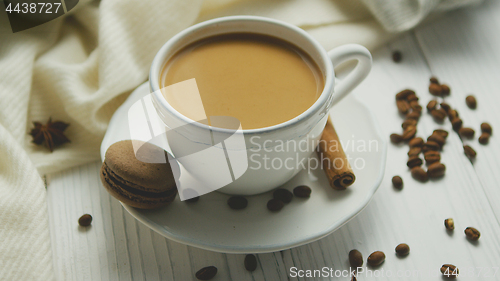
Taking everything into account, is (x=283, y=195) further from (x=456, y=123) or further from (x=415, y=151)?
(x=456, y=123)

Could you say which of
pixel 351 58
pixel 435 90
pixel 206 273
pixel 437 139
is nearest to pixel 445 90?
pixel 435 90

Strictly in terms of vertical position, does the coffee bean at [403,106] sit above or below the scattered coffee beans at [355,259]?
above

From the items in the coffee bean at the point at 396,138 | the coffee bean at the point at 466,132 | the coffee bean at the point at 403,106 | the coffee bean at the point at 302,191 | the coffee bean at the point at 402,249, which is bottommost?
the coffee bean at the point at 402,249

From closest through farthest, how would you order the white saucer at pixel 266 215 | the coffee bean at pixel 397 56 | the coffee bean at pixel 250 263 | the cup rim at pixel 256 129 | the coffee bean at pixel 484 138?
the cup rim at pixel 256 129, the white saucer at pixel 266 215, the coffee bean at pixel 250 263, the coffee bean at pixel 484 138, the coffee bean at pixel 397 56

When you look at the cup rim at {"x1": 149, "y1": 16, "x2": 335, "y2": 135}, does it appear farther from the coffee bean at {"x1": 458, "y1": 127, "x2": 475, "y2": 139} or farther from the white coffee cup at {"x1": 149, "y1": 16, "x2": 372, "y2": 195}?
the coffee bean at {"x1": 458, "y1": 127, "x2": 475, "y2": 139}

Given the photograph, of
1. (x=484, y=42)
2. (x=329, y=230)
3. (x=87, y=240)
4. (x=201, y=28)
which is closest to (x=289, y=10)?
(x=201, y=28)

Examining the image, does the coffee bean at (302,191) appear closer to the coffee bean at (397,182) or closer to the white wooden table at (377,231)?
the white wooden table at (377,231)

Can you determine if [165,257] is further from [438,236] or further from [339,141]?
[438,236]

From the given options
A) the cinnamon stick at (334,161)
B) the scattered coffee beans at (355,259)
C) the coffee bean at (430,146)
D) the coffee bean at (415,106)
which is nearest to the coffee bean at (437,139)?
the coffee bean at (430,146)
